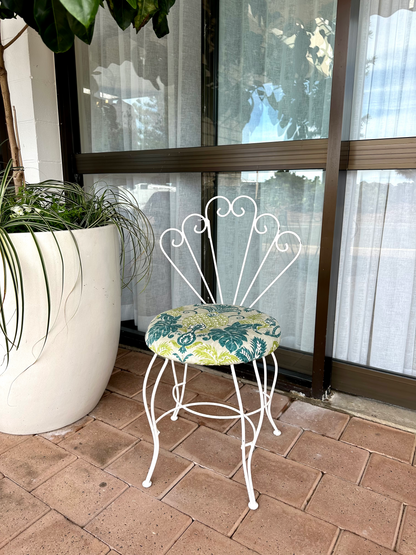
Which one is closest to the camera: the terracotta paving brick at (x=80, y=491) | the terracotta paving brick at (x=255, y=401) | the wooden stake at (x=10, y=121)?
the terracotta paving brick at (x=80, y=491)

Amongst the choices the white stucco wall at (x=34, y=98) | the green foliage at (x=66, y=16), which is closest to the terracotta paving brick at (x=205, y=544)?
the green foliage at (x=66, y=16)

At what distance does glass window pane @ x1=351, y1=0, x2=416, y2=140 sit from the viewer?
1.42 m

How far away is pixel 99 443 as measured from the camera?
4.74 ft

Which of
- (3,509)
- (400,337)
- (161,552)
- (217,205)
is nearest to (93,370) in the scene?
(3,509)

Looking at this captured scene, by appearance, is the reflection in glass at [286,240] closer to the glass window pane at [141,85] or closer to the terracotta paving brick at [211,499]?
the glass window pane at [141,85]

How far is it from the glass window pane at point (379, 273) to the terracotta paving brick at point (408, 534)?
2.13 ft

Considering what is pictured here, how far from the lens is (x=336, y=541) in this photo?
1.05 metres

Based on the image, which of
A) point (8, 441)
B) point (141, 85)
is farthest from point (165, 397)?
point (141, 85)

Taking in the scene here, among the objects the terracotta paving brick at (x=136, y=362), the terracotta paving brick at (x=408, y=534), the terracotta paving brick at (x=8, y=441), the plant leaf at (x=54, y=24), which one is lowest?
the terracotta paving brick at (x=8, y=441)

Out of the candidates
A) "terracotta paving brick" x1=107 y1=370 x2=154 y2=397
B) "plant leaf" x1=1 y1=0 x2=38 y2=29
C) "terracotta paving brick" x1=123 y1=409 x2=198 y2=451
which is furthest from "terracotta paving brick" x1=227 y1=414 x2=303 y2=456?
"plant leaf" x1=1 y1=0 x2=38 y2=29

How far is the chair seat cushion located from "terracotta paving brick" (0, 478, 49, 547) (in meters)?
0.59

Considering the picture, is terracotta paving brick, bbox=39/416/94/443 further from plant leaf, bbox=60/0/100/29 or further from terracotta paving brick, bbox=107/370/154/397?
plant leaf, bbox=60/0/100/29

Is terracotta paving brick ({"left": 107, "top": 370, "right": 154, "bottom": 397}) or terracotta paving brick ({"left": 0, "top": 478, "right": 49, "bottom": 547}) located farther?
terracotta paving brick ({"left": 107, "top": 370, "right": 154, "bottom": 397})

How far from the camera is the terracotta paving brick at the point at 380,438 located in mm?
1393
